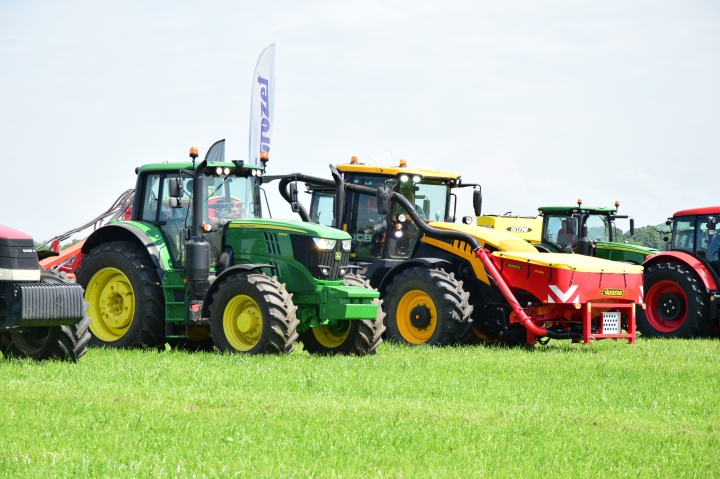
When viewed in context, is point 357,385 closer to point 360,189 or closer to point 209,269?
point 209,269

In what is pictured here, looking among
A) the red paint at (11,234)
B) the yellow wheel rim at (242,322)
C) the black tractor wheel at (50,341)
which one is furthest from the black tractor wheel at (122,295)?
the red paint at (11,234)

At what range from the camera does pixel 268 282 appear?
12.1 m

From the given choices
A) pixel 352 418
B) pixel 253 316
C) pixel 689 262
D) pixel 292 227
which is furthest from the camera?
pixel 689 262

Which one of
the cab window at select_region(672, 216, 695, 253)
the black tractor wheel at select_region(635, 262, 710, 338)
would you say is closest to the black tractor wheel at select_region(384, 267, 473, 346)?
the black tractor wheel at select_region(635, 262, 710, 338)

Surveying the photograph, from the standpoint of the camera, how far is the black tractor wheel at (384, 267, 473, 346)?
14172mm

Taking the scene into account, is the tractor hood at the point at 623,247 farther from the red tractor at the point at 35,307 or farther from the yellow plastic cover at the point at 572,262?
the red tractor at the point at 35,307

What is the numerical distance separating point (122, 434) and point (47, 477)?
1225mm

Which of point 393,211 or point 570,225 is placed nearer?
point 393,211

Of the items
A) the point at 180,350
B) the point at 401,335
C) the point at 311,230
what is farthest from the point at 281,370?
the point at 401,335

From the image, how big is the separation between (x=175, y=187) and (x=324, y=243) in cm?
192

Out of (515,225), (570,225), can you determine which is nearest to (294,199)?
(570,225)

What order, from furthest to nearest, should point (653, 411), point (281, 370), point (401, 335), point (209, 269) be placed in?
point (401, 335)
point (209, 269)
point (281, 370)
point (653, 411)

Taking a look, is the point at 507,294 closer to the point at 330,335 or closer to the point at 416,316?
the point at 416,316

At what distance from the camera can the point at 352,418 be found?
8.02m
